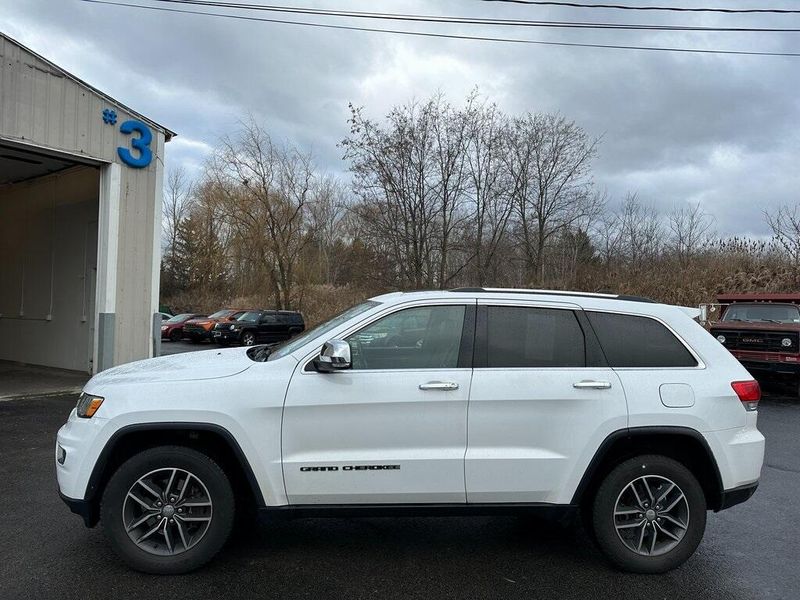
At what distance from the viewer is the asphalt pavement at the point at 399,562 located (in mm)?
3307

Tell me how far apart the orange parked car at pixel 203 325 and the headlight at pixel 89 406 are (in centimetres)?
2256

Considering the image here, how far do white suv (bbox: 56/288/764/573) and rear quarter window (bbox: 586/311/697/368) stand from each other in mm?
14

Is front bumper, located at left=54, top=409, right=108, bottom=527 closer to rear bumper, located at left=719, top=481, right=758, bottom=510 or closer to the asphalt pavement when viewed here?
the asphalt pavement

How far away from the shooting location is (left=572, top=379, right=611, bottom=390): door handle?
354 centimetres

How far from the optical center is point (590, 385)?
3.54 m

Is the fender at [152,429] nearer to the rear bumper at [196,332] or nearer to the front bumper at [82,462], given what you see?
the front bumper at [82,462]

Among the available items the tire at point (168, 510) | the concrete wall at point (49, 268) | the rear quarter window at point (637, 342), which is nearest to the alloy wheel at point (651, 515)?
the rear quarter window at point (637, 342)

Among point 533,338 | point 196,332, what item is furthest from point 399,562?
point 196,332

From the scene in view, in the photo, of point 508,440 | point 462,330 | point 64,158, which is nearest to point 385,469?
point 508,440

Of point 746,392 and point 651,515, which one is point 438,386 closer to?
point 651,515

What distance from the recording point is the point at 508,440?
3500 mm

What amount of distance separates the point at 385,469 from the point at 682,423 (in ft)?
6.19

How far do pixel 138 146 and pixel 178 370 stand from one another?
28.1 ft

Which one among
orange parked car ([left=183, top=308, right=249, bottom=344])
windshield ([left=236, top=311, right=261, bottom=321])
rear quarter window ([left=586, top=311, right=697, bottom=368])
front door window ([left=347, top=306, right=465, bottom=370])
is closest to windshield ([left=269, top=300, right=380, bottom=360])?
front door window ([left=347, top=306, right=465, bottom=370])
